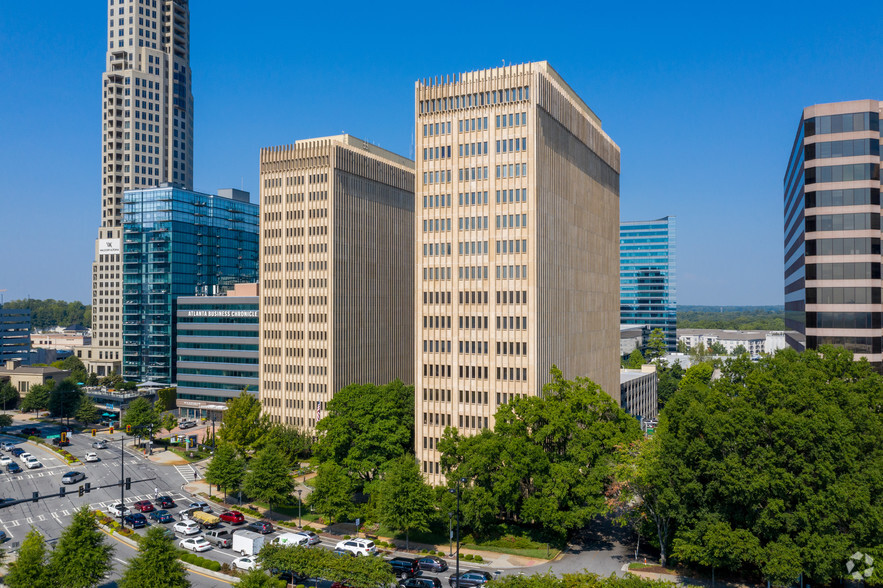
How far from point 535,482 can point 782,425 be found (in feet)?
82.6

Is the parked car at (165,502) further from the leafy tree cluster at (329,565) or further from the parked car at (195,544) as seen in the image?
the leafy tree cluster at (329,565)

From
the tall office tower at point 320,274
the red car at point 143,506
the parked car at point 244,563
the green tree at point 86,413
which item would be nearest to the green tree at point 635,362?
the tall office tower at point 320,274

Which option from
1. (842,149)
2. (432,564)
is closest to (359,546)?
(432,564)

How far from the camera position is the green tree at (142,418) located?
124 m

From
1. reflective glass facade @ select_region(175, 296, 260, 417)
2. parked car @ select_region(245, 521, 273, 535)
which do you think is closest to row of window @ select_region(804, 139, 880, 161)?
parked car @ select_region(245, 521, 273, 535)

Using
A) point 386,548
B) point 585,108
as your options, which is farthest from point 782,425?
point 585,108

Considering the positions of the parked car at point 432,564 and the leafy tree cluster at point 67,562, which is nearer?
the leafy tree cluster at point 67,562

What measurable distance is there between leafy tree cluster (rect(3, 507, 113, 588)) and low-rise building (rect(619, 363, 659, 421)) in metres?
105

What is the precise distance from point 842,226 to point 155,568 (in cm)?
8996

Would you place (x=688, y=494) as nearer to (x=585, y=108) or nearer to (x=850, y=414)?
(x=850, y=414)

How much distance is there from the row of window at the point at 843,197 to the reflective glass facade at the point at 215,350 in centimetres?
10300

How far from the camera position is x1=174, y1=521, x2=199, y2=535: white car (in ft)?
246

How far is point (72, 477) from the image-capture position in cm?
9931

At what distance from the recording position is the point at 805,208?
297 ft
